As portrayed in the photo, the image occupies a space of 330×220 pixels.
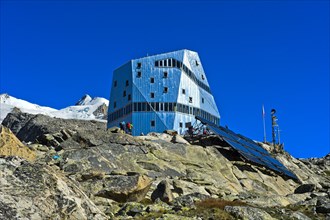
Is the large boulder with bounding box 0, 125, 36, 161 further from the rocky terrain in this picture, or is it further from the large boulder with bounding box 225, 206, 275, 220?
the large boulder with bounding box 225, 206, 275, 220

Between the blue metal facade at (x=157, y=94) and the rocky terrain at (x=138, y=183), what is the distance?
23.9 metres

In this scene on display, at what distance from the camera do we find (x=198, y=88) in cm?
8094

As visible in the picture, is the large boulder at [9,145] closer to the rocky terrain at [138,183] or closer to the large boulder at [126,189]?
the rocky terrain at [138,183]

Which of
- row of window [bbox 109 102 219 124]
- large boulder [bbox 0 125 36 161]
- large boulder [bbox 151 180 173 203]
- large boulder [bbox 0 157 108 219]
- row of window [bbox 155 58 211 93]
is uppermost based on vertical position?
row of window [bbox 155 58 211 93]

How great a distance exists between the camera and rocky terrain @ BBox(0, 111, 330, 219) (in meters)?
12.3

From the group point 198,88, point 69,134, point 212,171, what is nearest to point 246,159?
point 212,171

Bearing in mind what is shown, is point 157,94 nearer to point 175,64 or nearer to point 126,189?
point 175,64

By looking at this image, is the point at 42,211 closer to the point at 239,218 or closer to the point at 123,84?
the point at 239,218

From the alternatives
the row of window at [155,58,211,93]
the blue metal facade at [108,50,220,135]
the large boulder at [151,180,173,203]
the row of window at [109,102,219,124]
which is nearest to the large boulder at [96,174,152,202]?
the large boulder at [151,180,173,203]

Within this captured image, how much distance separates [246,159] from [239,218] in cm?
2706

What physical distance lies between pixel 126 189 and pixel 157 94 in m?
54.1

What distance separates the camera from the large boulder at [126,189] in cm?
2103

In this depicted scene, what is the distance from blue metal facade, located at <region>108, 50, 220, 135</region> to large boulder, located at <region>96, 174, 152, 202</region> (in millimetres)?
49291

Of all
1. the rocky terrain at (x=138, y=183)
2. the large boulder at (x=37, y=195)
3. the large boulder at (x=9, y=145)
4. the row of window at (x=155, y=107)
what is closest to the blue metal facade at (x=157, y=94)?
the row of window at (x=155, y=107)
